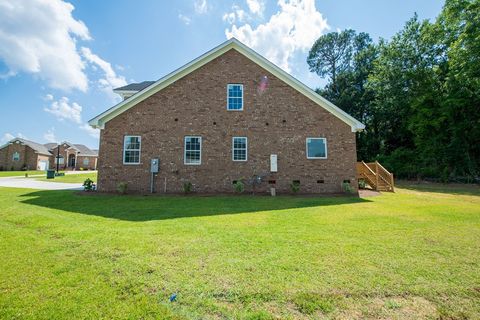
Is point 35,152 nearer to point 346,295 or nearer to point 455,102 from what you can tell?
point 346,295

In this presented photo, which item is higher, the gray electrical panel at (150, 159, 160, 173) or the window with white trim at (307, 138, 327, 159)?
Answer: the window with white trim at (307, 138, 327, 159)

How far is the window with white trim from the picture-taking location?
13.5 metres

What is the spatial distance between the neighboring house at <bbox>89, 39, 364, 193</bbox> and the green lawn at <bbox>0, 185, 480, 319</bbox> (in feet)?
21.7

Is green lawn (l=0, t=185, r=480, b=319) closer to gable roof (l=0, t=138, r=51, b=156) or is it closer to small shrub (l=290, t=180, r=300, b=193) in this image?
small shrub (l=290, t=180, r=300, b=193)

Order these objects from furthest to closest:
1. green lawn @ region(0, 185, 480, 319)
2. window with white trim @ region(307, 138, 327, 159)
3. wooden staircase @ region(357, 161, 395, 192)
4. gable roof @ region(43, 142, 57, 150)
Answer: gable roof @ region(43, 142, 57, 150)
wooden staircase @ region(357, 161, 395, 192)
window with white trim @ region(307, 138, 327, 159)
green lawn @ region(0, 185, 480, 319)

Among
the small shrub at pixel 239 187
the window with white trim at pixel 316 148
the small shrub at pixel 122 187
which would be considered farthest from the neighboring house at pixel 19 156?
the window with white trim at pixel 316 148

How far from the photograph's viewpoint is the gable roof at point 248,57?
43.4 ft

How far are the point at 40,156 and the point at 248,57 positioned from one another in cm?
5078

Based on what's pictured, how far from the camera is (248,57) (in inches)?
547

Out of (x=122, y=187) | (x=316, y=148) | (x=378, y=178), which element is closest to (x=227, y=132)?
(x=316, y=148)

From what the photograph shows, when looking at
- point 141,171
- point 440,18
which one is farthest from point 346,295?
point 440,18

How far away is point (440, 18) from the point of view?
2489 centimetres

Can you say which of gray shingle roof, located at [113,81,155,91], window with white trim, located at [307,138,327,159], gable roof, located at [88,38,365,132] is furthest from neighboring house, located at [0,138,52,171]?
window with white trim, located at [307,138,327,159]

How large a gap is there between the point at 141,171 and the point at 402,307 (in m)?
12.8
